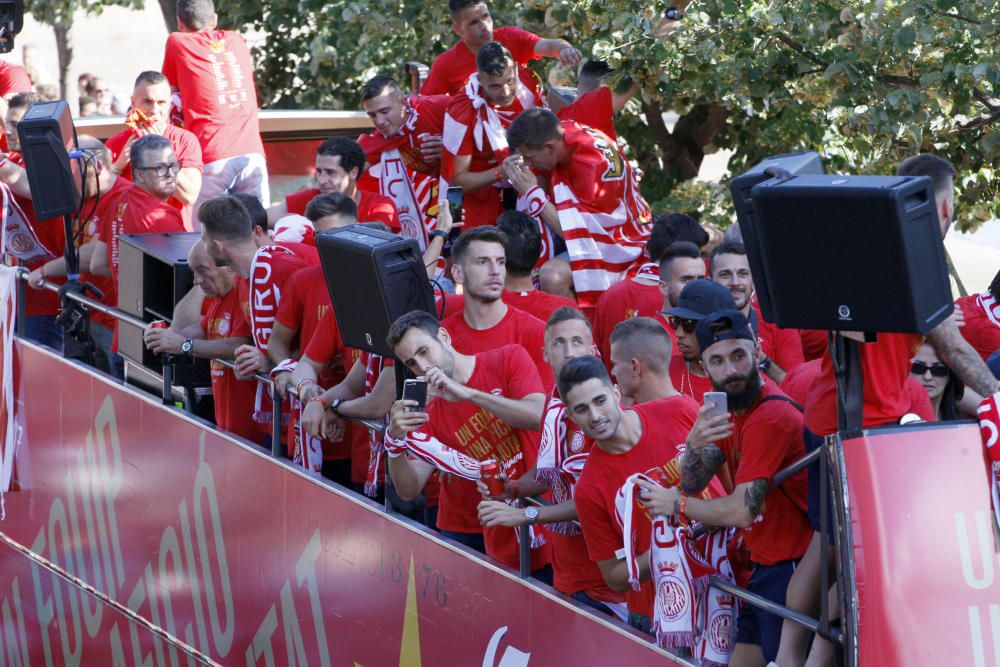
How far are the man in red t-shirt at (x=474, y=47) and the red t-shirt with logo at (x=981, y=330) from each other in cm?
336

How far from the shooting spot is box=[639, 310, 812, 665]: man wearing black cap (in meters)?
4.85

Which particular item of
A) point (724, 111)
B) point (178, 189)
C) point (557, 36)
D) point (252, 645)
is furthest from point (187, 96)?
point (252, 645)

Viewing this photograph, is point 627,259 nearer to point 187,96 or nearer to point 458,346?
point 458,346

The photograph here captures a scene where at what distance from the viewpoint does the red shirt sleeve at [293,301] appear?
23.9 ft

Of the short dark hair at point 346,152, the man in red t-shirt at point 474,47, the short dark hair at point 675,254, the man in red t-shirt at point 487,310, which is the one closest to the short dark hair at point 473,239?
the man in red t-shirt at point 487,310

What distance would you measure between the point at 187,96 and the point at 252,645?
14.0ft

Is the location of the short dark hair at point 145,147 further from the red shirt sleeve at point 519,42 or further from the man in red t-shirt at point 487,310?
the man in red t-shirt at point 487,310

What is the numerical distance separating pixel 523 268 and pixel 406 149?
2353mm

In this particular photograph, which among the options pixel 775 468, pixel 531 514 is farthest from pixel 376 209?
pixel 775 468

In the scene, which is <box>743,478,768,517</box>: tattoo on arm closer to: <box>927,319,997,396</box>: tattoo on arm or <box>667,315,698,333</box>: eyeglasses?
<box>927,319,997,396</box>: tattoo on arm

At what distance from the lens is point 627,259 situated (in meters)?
7.93

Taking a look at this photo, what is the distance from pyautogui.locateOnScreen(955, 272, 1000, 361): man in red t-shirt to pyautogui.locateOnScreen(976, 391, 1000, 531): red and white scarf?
4.65ft

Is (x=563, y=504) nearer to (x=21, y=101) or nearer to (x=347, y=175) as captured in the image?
(x=347, y=175)

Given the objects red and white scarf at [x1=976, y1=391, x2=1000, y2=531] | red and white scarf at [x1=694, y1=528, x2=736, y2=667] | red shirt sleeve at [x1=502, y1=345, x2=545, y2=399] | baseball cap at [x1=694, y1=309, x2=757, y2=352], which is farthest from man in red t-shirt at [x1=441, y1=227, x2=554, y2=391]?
red and white scarf at [x1=976, y1=391, x2=1000, y2=531]
